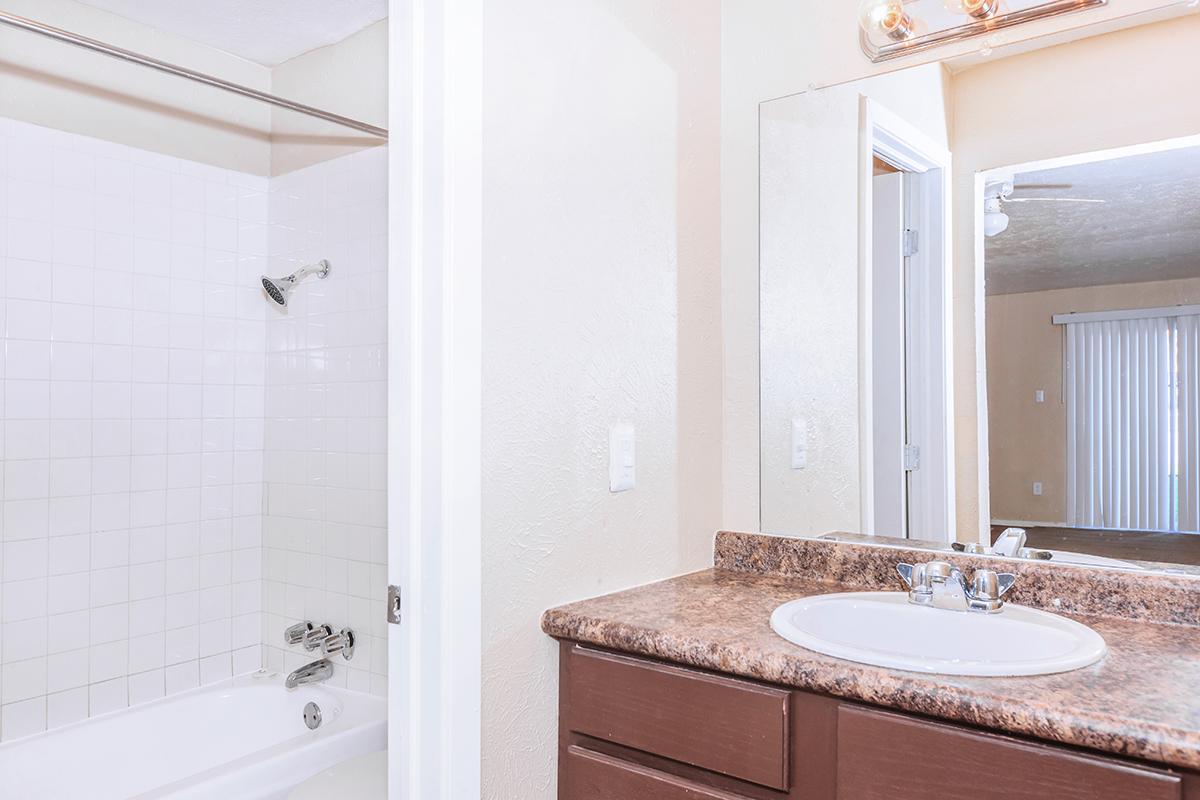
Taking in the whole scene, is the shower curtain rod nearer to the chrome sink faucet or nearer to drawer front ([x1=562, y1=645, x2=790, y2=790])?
drawer front ([x1=562, y1=645, x2=790, y2=790])

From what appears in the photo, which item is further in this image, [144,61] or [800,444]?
[144,61]

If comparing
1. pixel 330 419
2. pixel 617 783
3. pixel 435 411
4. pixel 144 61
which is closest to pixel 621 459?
pixel 435 411

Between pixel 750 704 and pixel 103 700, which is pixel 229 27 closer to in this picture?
pixel 103 700

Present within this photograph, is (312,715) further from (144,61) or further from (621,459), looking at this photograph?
(144,61)

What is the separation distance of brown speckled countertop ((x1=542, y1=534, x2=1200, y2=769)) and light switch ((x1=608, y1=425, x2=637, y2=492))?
0.69 ft

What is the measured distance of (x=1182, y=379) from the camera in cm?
143

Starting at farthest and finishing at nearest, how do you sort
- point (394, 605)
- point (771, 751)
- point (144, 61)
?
point (144, 61) → point (394, 605) → point (771, 751)

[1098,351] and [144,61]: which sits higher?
[144,61]

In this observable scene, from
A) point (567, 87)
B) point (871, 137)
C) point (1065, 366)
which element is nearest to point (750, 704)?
point (1065, 366)

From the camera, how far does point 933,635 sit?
1.42 metres

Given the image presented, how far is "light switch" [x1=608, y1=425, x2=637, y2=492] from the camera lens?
1.56 m

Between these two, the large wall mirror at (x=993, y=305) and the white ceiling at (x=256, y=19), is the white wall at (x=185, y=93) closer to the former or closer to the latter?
the white ceiling at (x=256, y=19)

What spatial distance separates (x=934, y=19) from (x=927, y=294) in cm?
55

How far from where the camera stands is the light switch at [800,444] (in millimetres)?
1821
